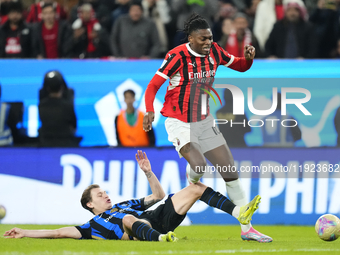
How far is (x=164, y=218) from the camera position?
5738 millimetres

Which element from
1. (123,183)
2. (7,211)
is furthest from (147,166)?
(7,211)

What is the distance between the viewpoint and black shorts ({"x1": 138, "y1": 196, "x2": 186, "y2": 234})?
18.6ft

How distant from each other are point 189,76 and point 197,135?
631 mm

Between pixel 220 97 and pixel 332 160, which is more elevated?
pixel 220 97

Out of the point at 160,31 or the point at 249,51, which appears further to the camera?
the point at 160,31

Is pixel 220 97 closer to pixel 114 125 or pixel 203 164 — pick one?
pixel 114 125

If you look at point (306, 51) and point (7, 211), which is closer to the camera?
point (7, 211)

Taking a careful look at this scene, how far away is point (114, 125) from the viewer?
8711 millimetres

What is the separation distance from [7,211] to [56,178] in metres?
0.85

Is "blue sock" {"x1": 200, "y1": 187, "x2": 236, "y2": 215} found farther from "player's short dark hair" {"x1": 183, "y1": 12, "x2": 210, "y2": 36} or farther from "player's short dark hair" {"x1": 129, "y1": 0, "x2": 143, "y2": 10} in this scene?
"player's short dark hair" {"x1": 129, "y1": 0, "x2": 143, "y2": 10}

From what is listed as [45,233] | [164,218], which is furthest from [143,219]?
[45,233]

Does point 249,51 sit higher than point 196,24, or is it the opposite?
point 196,24

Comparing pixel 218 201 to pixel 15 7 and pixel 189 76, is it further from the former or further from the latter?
pixel 15 7

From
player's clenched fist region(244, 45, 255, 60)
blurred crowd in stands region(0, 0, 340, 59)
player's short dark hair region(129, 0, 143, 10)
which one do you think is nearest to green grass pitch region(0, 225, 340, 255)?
player's clenched fist region(244, 45, 255, 60)
